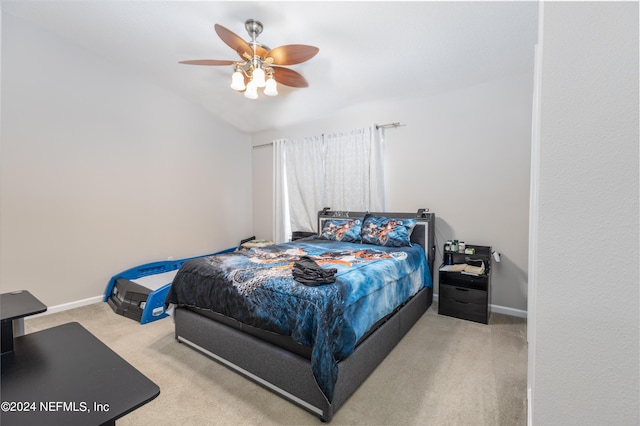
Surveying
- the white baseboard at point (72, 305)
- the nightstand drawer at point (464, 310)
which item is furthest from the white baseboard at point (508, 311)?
the white baseboard at point (72, 305)

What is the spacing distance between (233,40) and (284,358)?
7.43 ft

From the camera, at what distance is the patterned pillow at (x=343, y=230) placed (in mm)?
3502

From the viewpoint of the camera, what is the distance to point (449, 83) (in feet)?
10.3

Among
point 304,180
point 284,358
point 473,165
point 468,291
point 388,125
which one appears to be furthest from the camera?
point 304,180

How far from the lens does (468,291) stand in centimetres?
287

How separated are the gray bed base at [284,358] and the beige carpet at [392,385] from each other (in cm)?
6

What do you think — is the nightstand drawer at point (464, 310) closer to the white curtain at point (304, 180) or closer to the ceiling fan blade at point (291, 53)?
the white curtain at point (304, 180)

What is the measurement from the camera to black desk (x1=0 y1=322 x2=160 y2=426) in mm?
745

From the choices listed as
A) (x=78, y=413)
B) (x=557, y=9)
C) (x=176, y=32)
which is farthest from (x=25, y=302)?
(x=176, y=32)

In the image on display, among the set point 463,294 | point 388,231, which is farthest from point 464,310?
point 388,231

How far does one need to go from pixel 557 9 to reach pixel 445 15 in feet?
6.44

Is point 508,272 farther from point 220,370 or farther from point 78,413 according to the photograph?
point 78,413

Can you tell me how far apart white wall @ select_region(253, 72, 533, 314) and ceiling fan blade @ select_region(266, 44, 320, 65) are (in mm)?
1727

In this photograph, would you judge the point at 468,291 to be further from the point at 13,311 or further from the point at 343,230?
the point at 13,311
